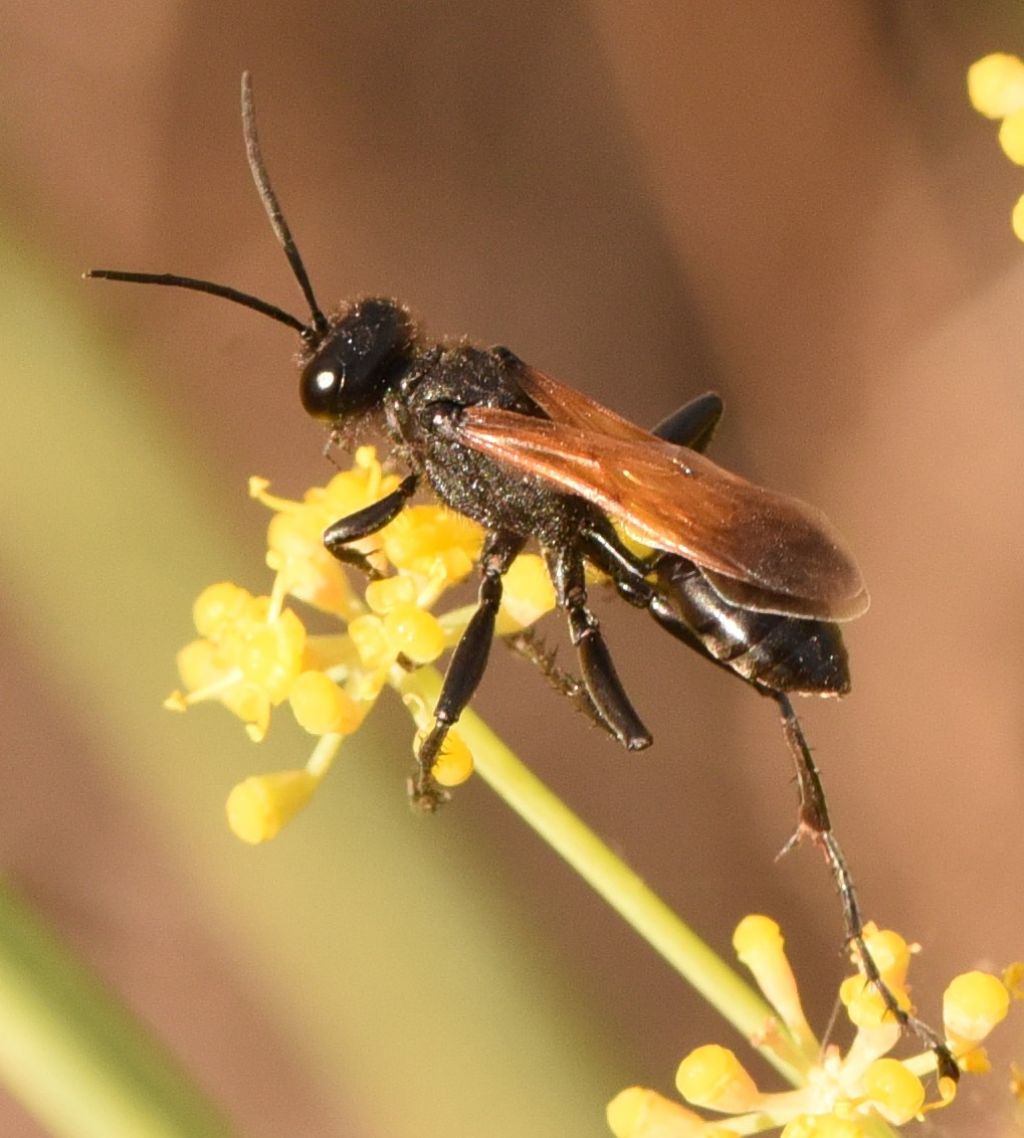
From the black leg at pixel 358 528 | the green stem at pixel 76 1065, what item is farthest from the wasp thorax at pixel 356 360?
the green stem at pixel 76 1065

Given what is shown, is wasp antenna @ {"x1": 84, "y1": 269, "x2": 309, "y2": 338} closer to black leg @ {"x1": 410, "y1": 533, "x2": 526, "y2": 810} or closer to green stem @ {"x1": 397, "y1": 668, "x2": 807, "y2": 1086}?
black leg @ {"x1": 410, "y1": 533, "x2": 526, "y2": 810}

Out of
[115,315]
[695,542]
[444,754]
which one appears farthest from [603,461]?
[115,315]

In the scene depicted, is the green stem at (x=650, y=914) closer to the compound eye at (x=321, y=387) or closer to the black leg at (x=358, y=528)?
the black leg at (x=358, y=528)

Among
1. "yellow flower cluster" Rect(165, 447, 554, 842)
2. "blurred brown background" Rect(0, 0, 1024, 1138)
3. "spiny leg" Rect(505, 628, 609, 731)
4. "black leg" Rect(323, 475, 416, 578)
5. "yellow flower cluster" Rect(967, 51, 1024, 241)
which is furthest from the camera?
"blurred brown background" Rect(0, 0, 1024, 1138)

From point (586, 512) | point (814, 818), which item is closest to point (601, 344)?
point (586, 512)

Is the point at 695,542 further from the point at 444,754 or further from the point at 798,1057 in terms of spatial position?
the point at 798,1057

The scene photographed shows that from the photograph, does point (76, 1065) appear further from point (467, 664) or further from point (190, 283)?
point (190, 283)

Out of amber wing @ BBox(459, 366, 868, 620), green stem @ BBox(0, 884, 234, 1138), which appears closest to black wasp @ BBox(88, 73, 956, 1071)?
amber wing @ BBox(459, 366, 868, 620)
